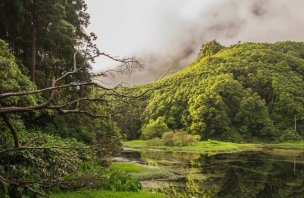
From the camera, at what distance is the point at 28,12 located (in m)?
33.1

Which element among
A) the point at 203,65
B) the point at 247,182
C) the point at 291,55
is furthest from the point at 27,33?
the point at 291,55

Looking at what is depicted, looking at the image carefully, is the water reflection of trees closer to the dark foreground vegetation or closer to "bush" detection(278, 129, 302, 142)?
the dark foreground vegetation

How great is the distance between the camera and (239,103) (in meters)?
145

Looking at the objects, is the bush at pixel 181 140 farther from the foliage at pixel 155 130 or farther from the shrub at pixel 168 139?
the foliage at pixel 155 130

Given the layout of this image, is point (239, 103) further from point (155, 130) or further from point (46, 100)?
point (46, 100)

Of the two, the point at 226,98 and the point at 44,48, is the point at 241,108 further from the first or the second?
the point at 44,48

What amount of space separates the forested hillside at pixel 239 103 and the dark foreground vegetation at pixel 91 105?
1.45 feet

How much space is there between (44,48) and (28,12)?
1158 centimetres

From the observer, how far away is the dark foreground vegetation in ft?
35.8

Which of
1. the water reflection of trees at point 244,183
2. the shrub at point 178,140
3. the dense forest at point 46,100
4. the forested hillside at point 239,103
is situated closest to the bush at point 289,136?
the forested hillside at point 239,103

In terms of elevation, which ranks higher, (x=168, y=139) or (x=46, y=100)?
(x=46, y=100)

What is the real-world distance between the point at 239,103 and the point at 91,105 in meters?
118

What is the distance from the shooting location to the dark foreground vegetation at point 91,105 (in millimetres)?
10914

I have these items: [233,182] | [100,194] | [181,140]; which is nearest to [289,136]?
[181,140]
